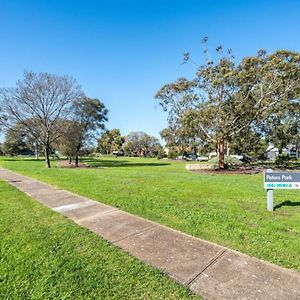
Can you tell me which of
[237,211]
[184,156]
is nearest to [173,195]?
[237,211]

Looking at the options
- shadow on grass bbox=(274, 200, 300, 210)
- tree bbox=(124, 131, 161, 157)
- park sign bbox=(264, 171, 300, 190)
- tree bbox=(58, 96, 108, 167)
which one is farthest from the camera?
tree bbox=(124, 131, 161, 157)

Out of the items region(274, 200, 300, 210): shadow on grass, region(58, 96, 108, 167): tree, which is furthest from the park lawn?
region(58, 96, 108, 167): tree

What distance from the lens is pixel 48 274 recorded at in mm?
3062

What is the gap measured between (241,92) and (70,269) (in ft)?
64.1

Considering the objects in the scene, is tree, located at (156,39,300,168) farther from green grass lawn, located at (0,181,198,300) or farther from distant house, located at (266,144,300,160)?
distant house, located at (266,144,300,160)

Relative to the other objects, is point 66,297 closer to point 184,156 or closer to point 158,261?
point 158,261

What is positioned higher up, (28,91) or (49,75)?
(49,75)

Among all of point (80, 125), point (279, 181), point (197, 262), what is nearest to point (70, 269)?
point (197, 262)

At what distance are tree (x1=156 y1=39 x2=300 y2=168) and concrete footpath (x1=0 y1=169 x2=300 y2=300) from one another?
15.4 m

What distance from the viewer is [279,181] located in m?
6.07

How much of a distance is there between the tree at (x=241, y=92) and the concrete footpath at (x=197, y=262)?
15.4 metres

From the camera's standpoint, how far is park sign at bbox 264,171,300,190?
5961mm

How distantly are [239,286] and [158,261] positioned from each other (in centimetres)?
110

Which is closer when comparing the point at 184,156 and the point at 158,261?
the point at 158,261
